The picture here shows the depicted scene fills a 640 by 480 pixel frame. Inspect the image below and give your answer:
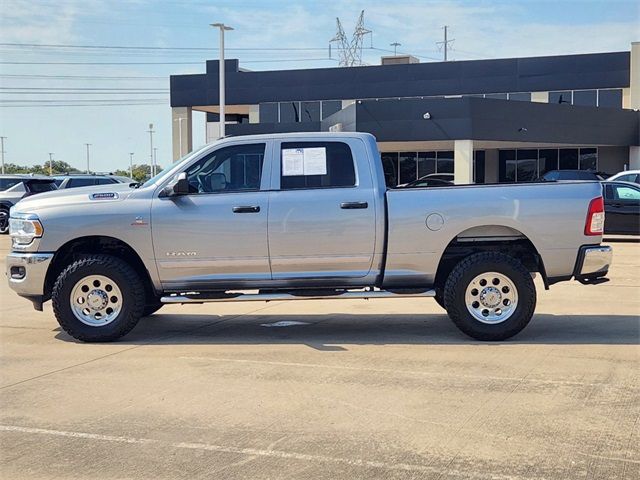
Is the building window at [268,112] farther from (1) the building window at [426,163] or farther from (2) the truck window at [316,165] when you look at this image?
(2) the truck window at [316,165]

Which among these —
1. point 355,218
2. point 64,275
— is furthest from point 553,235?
point 64,275

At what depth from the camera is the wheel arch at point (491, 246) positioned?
26.4 ft

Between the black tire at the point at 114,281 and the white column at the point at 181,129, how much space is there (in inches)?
1679

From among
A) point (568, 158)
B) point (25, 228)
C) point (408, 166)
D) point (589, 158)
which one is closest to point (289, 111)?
point (408, 166)

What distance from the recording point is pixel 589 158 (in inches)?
1571

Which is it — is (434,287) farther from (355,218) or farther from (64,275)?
(64,275)

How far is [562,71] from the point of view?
139 ft

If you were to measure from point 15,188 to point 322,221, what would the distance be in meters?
19.6

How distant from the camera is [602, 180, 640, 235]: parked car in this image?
19.2 metres

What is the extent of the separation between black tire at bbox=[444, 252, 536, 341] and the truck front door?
1.99 m

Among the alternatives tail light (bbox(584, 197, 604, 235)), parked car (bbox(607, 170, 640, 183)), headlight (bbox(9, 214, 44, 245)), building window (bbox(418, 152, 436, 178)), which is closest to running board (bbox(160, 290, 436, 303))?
headlight (bbox(9, 214, 44, 245))

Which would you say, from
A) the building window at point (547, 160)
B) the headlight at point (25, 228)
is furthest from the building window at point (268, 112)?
the headlight at point (25, 228)

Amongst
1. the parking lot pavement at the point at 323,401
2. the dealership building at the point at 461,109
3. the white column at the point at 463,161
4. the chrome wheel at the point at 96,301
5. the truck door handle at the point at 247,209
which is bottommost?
the parking lot pavement at the point at 323,401

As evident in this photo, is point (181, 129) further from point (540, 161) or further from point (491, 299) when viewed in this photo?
point (491, 299)
